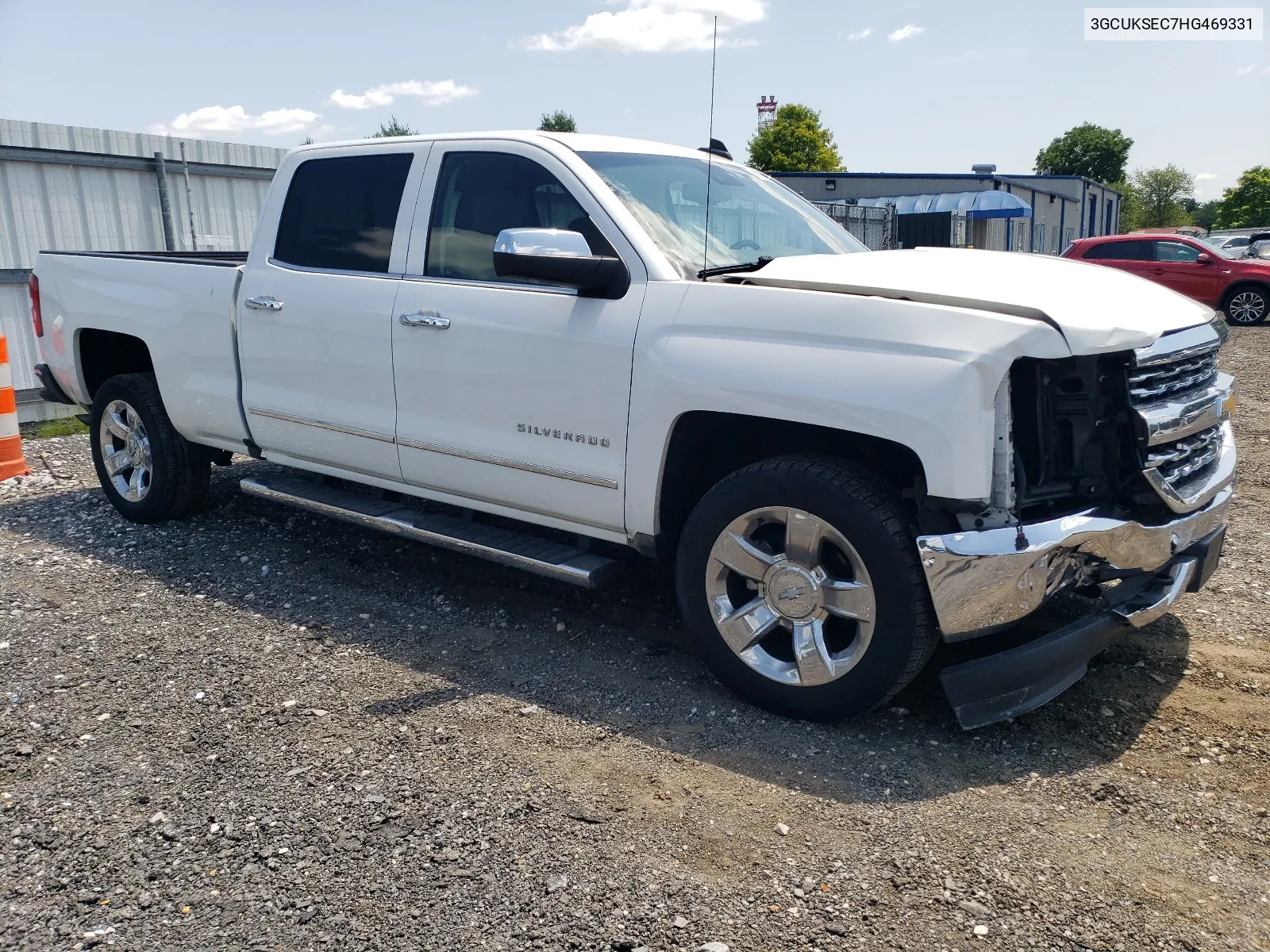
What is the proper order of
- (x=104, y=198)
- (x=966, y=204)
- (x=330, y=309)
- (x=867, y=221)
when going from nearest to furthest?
(x=330, y=309), (x=104, y=198), (x=867, y=221), (x=966, y=204)

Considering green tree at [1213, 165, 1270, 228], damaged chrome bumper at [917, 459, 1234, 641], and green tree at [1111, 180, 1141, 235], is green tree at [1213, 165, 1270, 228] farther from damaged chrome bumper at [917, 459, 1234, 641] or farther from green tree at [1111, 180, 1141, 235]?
damaged chrome bumper at [917, 459, 1234, 641]

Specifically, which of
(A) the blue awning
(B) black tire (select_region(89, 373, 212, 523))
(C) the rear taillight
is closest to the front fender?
(B) black tire (select_region(89, 373, 212, 523))

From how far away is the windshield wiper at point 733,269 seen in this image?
12.4 feet

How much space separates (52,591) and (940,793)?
4.25 meters

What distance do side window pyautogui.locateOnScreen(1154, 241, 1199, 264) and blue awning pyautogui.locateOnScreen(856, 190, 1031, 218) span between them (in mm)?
13157

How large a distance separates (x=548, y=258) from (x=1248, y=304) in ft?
58.4

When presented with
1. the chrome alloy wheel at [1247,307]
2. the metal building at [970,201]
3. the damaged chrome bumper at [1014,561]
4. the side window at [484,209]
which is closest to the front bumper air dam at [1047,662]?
the damaged chrome bumper at [1014,561]

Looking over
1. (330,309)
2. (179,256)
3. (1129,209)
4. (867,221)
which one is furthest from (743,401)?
(1129,209)

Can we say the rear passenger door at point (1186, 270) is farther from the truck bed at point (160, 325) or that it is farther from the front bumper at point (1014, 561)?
the truck bed at point (160, 325)

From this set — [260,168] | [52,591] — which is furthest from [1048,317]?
[260,168]

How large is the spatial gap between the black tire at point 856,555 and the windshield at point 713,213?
2.91 feet

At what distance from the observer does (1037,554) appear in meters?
3.07

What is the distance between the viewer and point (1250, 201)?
104m

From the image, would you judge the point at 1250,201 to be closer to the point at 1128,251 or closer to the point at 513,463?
the point at 1128,251
